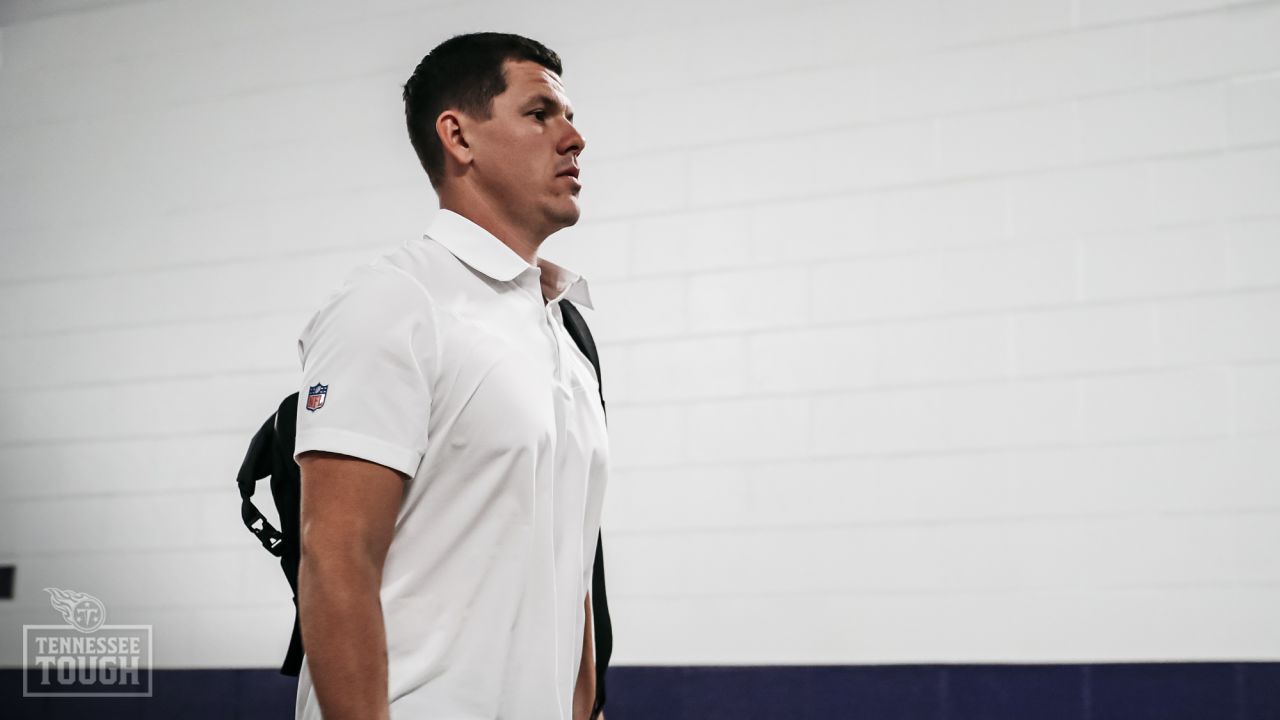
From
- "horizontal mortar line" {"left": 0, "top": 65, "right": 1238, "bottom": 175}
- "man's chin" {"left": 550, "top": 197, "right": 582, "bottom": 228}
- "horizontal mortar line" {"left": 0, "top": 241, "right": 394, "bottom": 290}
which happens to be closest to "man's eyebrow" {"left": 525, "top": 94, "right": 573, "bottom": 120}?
"man's chin" {"left": 550, "top": 197, "right": 582, "bottom": 228}

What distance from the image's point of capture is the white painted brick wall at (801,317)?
2.74 m

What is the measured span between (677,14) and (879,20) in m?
0.51

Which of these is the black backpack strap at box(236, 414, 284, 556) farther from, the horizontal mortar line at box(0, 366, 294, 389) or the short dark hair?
the horizontal mortar line at box(0, 366, 294, 389)

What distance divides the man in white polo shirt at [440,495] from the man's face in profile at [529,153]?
0.09 m

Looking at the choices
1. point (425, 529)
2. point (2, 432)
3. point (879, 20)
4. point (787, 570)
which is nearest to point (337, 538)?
point (425, 529)

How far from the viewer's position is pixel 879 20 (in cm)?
310

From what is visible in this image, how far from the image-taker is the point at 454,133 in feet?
5.01

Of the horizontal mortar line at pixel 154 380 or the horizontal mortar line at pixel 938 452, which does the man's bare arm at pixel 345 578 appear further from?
the horizontal mortar line at pixel 154 380

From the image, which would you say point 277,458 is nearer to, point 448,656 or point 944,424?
point 448,656

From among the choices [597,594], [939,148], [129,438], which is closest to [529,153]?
[597,594]

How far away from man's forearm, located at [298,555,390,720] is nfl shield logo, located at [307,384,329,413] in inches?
5.6
